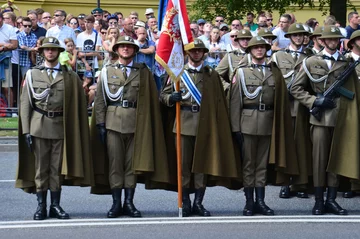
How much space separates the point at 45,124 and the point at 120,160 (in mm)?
972

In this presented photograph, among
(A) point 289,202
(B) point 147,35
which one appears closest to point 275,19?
(B) point 147,35

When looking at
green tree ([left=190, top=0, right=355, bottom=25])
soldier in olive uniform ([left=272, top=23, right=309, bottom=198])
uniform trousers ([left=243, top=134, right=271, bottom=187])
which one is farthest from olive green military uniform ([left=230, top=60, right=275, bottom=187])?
green tree ([left=190, top=0, right=355, bottom=25])

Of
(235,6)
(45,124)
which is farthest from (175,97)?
(235,6)

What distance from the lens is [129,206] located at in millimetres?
11836

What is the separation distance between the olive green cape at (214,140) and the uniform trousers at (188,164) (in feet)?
0.39

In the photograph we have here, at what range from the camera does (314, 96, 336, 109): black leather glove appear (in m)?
12.0

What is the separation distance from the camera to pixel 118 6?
106ft

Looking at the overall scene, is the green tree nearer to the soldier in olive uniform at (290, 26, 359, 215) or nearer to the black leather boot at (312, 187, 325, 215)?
the soldier in olive uniform at (290, 26, 359, 215)

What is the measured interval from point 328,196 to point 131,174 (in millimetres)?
2393

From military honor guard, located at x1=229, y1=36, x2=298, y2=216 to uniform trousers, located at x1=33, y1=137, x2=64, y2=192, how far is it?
2.09 meters

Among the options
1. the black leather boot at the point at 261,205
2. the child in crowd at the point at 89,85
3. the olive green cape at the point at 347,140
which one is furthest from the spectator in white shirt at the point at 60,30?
the olive green cape at the point at 347,140

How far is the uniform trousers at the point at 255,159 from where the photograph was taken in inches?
475

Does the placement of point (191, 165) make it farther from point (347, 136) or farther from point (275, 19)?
point (275, 19)

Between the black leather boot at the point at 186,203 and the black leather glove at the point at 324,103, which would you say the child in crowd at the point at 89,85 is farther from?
the black leather glove at the point at 324,103
